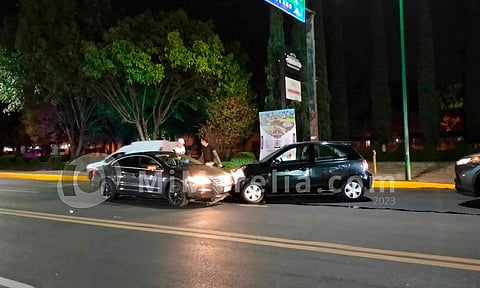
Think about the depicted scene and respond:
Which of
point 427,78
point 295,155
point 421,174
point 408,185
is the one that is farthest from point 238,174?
point 427,78

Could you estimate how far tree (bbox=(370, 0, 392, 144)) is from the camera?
33438 mm

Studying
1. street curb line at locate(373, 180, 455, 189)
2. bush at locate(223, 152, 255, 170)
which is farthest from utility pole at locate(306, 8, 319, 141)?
bush at locate(223, 152, 255, 170)

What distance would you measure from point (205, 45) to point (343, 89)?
14.9m

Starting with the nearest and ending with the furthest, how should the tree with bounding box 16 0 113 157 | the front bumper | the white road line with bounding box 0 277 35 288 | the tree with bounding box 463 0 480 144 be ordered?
1. the white road line with bounding box 0 277 35 288
2. the front bumper
3. the tree with bounding box 16 0 113 157
4. the tree with bounding box 463 0 480 144

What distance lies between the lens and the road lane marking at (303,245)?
627cm

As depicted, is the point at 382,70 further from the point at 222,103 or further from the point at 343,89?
the point at 222,103

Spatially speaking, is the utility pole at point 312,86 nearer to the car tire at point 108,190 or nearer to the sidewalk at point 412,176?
the sidewalk at point 412,176

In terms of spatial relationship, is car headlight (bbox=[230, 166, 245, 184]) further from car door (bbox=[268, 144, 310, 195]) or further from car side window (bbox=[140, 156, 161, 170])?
car side window (bbox=[140, 156, 161, 170])

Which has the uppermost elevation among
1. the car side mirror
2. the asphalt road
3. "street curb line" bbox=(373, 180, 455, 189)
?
the car side mirror

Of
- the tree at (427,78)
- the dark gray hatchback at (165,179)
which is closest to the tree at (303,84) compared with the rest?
the tree at (427,78)

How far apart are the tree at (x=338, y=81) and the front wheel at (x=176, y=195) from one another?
24631 mm

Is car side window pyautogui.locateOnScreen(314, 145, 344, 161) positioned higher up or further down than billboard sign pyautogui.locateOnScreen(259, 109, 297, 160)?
further down

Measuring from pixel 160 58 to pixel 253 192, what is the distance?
1275 centimetres

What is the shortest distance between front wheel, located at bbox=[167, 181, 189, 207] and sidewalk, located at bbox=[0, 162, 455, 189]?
6.86m
